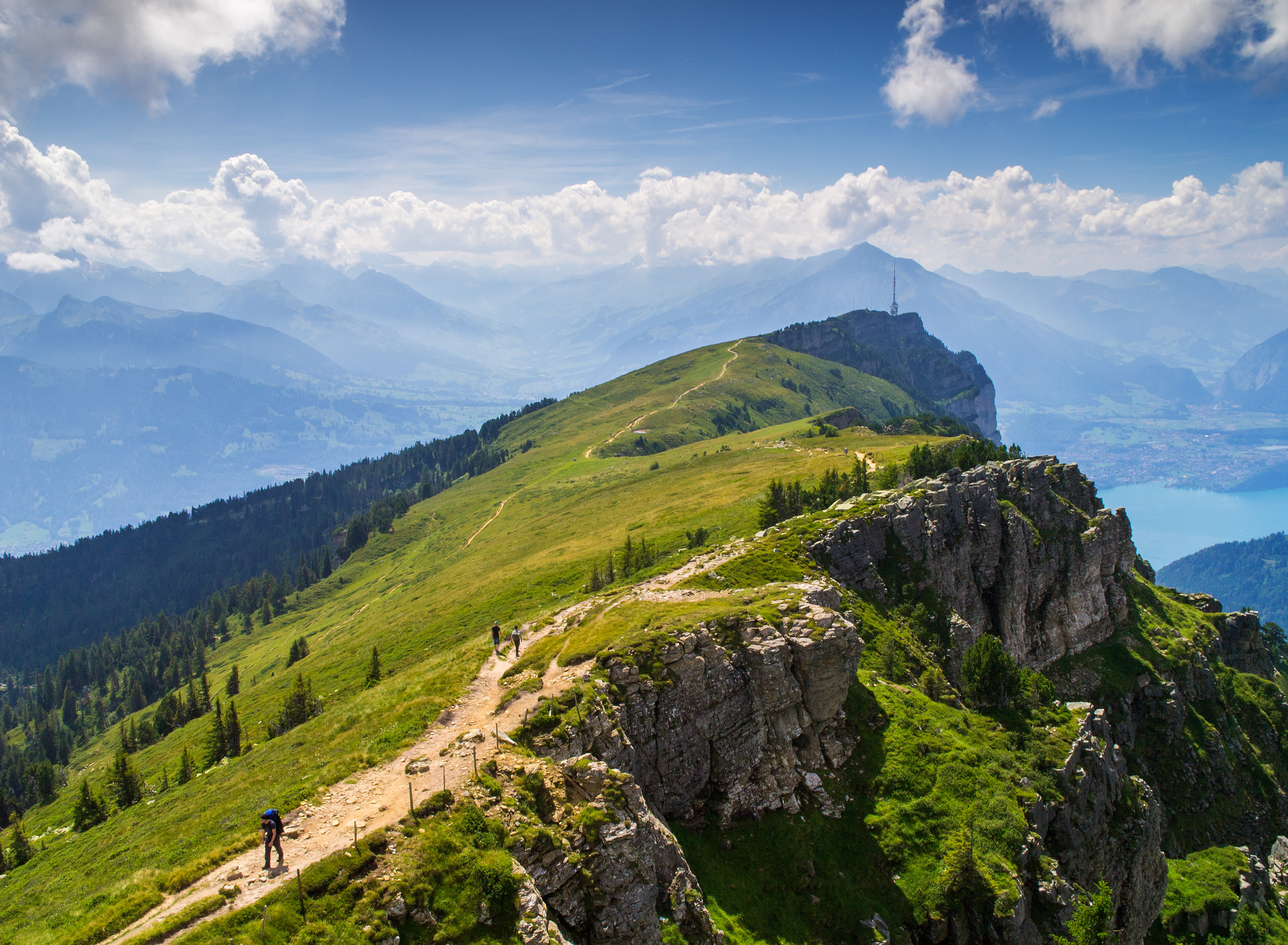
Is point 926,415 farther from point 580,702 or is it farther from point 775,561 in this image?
point 580,702

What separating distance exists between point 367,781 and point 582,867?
37.8ft

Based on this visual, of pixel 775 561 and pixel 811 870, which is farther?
pixel 775 561

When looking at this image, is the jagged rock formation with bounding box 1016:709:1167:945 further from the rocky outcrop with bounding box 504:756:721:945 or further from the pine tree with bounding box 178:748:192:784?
the pine tree with bounding box 178:748:192:784

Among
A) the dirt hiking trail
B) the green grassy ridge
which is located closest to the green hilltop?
the green grassy ridge

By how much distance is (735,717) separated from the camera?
128ft

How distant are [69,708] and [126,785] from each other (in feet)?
546

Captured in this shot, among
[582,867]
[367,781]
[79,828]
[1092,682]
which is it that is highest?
[367,781]

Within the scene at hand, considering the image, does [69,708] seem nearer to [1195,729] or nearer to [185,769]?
[185,769]

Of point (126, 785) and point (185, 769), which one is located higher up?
point (126, 785)

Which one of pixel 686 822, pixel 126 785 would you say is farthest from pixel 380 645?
pixel 686 822

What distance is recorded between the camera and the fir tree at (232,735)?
2687 inches

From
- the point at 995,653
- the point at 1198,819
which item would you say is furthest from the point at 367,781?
the point at 1198,819

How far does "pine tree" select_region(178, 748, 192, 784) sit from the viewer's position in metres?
62.8

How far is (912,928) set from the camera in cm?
3522
